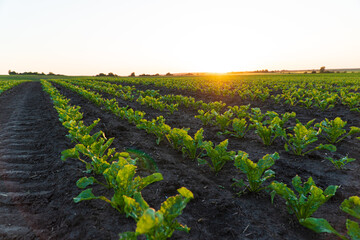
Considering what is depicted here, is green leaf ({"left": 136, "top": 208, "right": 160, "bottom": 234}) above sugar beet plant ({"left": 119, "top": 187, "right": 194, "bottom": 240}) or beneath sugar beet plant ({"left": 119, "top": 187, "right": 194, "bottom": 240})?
above

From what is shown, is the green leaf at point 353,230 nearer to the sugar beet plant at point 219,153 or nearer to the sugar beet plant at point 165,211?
the sugar beet plant at point 165,211

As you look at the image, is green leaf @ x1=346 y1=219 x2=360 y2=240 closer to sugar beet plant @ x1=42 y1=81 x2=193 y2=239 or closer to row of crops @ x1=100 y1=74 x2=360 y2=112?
sugar beet plant @ x1=42 y1=81 x2=193 y2=239

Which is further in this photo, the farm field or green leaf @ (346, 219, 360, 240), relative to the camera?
the farm field

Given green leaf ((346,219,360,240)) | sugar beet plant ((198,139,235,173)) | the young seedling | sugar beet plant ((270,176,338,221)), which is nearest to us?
green leaf ((346,219,360,240))

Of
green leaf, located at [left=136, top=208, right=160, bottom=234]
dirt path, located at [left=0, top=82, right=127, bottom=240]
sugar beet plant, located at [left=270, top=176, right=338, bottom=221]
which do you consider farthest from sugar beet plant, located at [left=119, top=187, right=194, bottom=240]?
sugar beet plant, located at [left=270, top=176, right=338, bottom=221]

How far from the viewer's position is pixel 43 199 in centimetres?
294

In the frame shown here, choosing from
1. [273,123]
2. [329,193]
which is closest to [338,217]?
[329,193]

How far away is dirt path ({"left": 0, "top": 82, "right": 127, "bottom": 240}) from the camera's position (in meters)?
2.33

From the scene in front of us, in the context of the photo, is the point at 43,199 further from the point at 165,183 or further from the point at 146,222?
the point at 146,222

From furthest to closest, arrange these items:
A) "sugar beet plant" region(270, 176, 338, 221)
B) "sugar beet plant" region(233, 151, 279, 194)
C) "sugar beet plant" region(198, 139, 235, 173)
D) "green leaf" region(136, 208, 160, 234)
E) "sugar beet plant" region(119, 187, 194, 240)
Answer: "sugar beet plant" region(198, 139, 235, 173) < "sugar beet plant" region(233, 151, 279, 194) < "sugar beet plant" region(270, 176, 338, 221) < "sugar beet plant" region(119, 187, 194, 240) < "green leaf" region(136, 208, 160, 234)

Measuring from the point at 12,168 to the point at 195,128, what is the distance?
443 centimetres

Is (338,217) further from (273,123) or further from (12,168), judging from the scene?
(12,168)

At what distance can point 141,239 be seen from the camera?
220 centimetres

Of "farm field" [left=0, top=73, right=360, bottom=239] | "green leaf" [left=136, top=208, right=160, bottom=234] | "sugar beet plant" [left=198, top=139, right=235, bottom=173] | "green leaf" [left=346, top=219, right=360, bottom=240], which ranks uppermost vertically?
"green leaf" [left=136, top=208, right=160, bottom=234]
